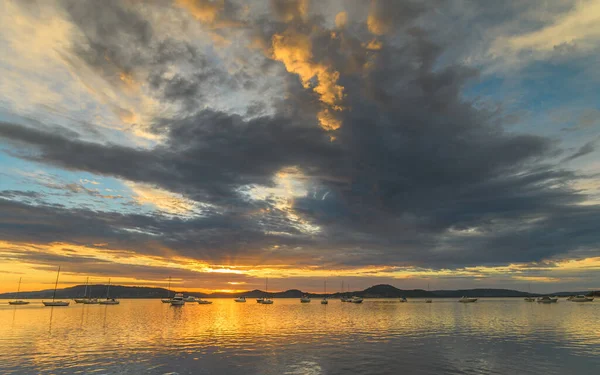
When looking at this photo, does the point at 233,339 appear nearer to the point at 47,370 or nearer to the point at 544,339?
the point at 47,370

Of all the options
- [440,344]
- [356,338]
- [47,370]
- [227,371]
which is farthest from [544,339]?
[47,370]

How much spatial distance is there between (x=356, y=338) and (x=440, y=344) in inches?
535

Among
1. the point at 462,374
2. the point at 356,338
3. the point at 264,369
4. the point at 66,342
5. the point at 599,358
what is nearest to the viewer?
the point at 462,374

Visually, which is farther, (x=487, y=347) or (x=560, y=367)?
(x=487, y=347)

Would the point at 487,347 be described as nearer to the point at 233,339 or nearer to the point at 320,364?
the point at 320,364

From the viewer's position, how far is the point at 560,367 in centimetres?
3734

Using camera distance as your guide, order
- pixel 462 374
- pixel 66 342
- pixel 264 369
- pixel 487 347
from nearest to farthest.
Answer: pixel 462 374, pixel 264 369, pixel 487 347, pixel 66 342

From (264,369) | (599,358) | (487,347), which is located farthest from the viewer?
(487,347)

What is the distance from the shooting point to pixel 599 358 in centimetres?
4203

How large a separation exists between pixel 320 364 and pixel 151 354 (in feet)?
72.9

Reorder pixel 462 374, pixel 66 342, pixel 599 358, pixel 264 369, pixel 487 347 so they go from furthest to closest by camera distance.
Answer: pixel 66 342 → pixel 487 347 → pixel 599 358 → pixel 264 369 → pixel 462 374

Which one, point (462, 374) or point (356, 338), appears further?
point (356, 338)

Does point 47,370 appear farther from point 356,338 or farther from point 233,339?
point 356,338

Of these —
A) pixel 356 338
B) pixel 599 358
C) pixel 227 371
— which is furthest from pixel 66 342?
pixel 599 358
